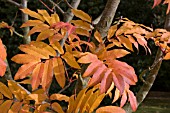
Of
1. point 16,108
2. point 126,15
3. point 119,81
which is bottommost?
point 126,15

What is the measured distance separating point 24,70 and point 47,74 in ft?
0.26

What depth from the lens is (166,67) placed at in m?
7.16

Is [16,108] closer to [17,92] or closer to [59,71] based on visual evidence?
[17,92]

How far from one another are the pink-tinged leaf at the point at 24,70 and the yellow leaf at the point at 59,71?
72 mm

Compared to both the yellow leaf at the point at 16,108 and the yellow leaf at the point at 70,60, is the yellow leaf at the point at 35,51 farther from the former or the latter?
the yellow leaf at the point at 16,108

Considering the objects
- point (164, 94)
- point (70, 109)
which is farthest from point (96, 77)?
point (164, 94)

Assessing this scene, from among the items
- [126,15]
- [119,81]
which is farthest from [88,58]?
[126,15]

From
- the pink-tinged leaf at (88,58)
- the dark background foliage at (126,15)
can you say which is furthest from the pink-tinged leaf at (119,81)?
the dark background foliage at (126,15)

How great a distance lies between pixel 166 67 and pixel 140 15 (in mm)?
1149

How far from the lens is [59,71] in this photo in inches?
51.1

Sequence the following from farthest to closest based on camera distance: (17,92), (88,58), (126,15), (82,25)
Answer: (126,15), (82,25), (17,92), (88,58)

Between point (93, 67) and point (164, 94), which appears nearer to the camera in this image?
point (93, 67)

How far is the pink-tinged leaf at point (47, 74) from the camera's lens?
1245 mm

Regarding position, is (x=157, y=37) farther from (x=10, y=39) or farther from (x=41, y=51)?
(x=10, y=39)
